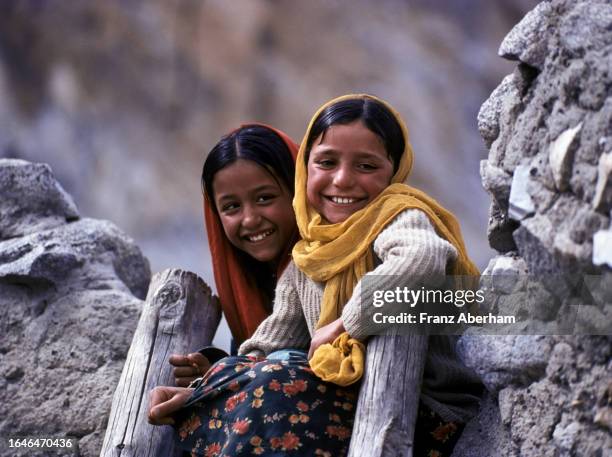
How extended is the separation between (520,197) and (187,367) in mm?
1296

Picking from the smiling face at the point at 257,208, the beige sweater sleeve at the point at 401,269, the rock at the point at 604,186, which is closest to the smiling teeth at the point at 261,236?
the smiling face at the point at 257,208

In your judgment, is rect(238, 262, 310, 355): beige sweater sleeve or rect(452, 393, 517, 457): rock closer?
rect(452, 393, 517, 457): rock

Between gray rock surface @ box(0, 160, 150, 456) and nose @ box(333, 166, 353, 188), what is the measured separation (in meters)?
1.26

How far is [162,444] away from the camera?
305 cm

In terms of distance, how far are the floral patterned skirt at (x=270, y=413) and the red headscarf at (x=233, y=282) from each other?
71 cm

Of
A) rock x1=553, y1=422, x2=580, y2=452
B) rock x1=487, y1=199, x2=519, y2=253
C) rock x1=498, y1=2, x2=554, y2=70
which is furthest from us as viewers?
rock x1=487, y1=199, x2=519, y2=253

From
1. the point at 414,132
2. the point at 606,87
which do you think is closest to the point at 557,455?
the point at 606,87

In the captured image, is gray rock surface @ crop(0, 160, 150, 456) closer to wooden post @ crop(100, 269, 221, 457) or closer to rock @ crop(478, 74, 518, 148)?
wooden post @ crop(100, 269, 221, 457)

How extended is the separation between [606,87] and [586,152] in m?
0.15

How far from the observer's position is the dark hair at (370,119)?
290cm

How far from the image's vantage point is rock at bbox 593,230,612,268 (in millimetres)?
2047

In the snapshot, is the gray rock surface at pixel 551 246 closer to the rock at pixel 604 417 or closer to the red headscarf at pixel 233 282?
→ the rock at pixel 604 417

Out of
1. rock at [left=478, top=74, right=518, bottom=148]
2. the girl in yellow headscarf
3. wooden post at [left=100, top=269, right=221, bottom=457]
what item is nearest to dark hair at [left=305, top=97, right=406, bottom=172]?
the girl in yellow headscarf

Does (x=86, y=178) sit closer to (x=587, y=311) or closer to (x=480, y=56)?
(x=480, y=56)
